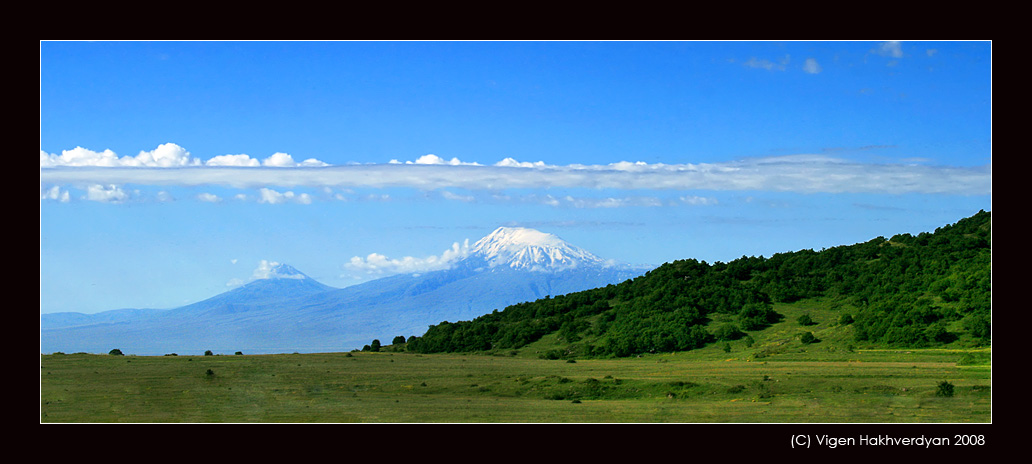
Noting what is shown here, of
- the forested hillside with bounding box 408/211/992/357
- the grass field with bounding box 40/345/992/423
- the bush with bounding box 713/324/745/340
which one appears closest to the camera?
the grass field with bounding box 40/345/992/423

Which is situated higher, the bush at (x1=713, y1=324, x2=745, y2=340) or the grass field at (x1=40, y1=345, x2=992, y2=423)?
the bush at (x1=713, y1=324, x2=745, y2=340)

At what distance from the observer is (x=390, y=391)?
122 ft

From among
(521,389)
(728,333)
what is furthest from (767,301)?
(521,389)

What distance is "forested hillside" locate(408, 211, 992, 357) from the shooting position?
49281mm

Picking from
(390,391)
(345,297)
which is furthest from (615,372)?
(345,297)

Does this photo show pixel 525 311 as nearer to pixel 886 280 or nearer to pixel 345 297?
pixel 886 280

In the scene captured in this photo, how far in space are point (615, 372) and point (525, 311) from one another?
24634 mm

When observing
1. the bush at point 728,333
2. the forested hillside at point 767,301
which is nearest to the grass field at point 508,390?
the forested hillside at point 767,301

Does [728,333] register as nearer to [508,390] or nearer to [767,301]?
[767,301]

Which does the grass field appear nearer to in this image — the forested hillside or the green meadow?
the green meadow

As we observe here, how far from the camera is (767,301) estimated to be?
196ft

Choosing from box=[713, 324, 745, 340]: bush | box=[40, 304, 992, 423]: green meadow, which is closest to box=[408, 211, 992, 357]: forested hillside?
box=[713, 324, 745, 340]: bush

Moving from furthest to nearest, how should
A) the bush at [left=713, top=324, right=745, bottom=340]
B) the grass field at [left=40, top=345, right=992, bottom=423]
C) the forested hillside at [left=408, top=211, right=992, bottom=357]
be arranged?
the bush at [left=713, top=324, right=745, bottom=340], the forested hillside at [left=408, top=211, right=992, bottom=357], the grass field at [left=40, top=345, right=992, bottom=423]

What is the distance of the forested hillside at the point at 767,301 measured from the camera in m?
49.3
